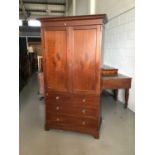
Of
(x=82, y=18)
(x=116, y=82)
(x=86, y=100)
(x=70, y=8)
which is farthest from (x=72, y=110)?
(x=70, y=8)

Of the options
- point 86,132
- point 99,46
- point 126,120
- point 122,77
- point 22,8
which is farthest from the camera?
point 22,8

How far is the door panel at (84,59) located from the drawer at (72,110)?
0.30 m

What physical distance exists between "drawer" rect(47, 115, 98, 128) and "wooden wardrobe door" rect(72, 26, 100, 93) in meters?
0.45

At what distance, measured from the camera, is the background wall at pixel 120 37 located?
369cm

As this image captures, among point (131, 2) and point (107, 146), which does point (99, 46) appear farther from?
point (131, 2)

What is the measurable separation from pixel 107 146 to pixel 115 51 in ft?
8.85

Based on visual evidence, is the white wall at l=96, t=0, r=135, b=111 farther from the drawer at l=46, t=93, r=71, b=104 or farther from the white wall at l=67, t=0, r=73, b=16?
the white wall at l=67, t=0, r=73, b=16

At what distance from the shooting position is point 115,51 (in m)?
4.58

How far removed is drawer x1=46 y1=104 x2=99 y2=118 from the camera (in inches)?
106

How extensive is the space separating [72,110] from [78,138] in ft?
1.38

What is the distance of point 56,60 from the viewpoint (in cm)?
271

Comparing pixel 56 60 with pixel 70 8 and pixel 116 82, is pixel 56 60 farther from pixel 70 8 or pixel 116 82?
pixel 70 8

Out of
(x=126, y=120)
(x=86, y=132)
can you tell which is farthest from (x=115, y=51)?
(x=86, y=132)

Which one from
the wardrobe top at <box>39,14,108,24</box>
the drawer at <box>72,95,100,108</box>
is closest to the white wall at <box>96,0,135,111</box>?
the drawer at <box>72,95,100,108</box>
